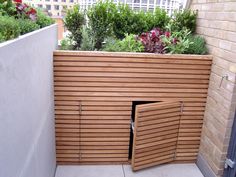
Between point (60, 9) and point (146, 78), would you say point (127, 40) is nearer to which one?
point (146, 78)

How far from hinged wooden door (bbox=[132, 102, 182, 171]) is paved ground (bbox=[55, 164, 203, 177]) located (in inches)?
3.4

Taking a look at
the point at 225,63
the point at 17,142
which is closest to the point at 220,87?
the point at 225,63

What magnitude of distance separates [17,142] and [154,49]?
223cm

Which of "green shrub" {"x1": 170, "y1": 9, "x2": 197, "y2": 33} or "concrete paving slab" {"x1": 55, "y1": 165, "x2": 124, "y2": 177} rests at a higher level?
"green shrub" {"x1": 170, "y1": 9, "x2": 197, "y2": 33}

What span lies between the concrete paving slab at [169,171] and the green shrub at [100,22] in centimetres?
173

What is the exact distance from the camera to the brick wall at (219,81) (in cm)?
282

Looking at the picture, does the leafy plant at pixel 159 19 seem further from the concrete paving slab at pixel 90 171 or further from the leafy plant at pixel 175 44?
the concrete paving slab at pixel 90 171

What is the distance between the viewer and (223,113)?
2.96 meters

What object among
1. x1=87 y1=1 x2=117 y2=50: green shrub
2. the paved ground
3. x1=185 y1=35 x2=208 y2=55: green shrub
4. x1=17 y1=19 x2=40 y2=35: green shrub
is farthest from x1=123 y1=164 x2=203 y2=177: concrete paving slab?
x1=17 y1=19 x2=40 y2=35: green shrub

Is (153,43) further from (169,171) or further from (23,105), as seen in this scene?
(23,105)

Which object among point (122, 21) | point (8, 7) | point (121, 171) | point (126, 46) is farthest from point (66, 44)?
point (121, 171)

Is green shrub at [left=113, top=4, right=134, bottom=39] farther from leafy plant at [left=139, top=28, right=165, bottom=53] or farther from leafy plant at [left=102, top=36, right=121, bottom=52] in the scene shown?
leafy plant at [left=139, top=28, right=165, bottom=53]

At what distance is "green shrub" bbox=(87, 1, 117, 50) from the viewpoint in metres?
3.55

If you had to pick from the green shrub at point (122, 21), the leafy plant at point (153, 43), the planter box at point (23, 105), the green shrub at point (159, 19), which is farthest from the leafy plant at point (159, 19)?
the planter box at point (23, 105)
